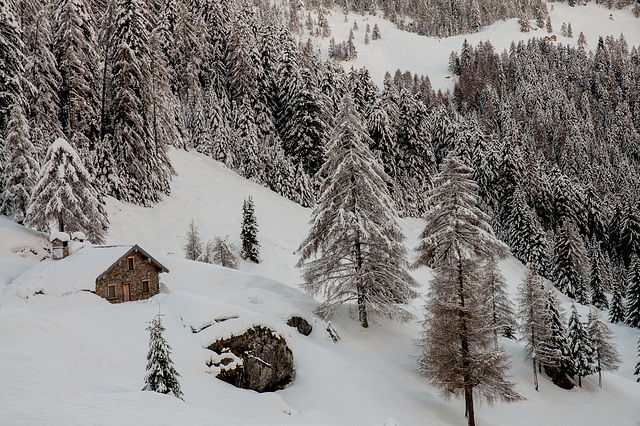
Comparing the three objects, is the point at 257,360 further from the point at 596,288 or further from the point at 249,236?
the point at 596,288

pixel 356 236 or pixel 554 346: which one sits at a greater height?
pixel 356 236

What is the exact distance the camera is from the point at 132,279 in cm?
2281

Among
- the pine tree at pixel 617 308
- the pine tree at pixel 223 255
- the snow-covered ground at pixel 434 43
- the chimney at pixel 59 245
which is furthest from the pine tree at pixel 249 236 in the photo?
the snow-covered ground at pixel 434 43

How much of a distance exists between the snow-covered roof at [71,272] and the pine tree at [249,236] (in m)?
12.7

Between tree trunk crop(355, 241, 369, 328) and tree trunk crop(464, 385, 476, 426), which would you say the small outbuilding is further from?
tree trunk crop(464, 385, 476, 426)

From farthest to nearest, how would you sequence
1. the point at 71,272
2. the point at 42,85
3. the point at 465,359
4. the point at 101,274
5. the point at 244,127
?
the point at 244,127, the point at 42,85, the point at 71,272, the point at 101,274, the point at 465,359

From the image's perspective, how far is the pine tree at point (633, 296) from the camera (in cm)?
4656

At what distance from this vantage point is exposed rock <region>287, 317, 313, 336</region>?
2273cm

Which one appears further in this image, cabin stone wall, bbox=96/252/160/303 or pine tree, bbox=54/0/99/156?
pine tree, bbox=54/0/99/156


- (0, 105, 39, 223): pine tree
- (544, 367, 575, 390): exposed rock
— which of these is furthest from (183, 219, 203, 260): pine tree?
(544, 367, 575, 390): exposed rock

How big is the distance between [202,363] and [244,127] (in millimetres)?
40522

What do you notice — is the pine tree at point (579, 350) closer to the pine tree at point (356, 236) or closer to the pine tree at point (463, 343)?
the pine tree at point (463, 343)

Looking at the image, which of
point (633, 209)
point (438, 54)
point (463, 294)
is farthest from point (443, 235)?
point (438, 54)

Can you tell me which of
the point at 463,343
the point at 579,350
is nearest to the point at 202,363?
the point at 463,343
